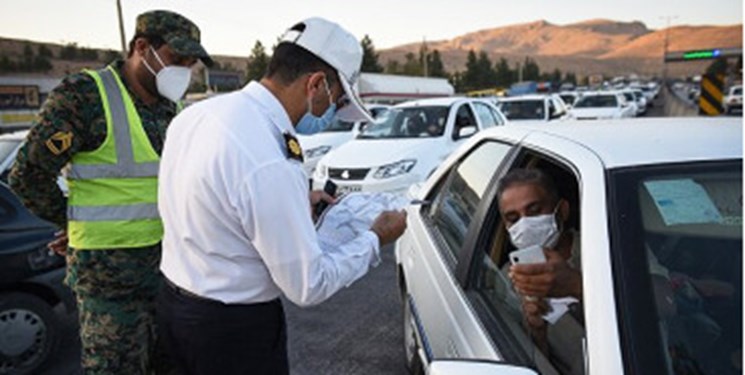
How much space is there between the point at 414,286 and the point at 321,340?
1272 mm

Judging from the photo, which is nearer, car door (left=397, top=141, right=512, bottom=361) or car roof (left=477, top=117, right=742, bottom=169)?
car roof (left=477, top=117, right=742, bottom=169)

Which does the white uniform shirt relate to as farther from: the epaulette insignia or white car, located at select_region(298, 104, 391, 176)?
white car, located at select_region(298, 104, 391, 176)

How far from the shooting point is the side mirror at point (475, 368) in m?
1.22

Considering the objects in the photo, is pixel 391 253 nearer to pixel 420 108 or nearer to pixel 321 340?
pixel 321 340

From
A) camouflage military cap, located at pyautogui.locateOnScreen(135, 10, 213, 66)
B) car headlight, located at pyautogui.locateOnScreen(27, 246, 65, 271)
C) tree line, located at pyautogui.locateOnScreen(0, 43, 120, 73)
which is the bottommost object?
car headlight, located at pyautogui.locateOnScreen(27, 246, 65, 271)

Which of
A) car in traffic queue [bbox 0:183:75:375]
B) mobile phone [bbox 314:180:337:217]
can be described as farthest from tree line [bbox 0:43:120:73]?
mobile phone [bbox 314:180:337:217]

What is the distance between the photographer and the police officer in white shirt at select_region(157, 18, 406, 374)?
52.0 inches

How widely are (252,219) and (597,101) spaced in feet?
63.7

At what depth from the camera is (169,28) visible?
221 cm

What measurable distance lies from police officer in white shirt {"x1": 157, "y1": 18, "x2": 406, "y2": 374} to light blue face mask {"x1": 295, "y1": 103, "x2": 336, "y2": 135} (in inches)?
0.8

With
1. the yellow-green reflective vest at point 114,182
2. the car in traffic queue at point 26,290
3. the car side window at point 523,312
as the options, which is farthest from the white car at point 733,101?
the yellow-green reflective vest at point 114,182

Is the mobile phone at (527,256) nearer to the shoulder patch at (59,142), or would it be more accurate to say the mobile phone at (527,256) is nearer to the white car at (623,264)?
the white car at (623,264)

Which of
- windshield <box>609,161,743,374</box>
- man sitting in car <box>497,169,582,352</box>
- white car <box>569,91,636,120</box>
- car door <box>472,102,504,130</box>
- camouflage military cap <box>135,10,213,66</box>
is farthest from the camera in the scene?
white car <box>569,91,636,120</box>

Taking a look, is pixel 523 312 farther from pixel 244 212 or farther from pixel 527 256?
pixel 244 212
